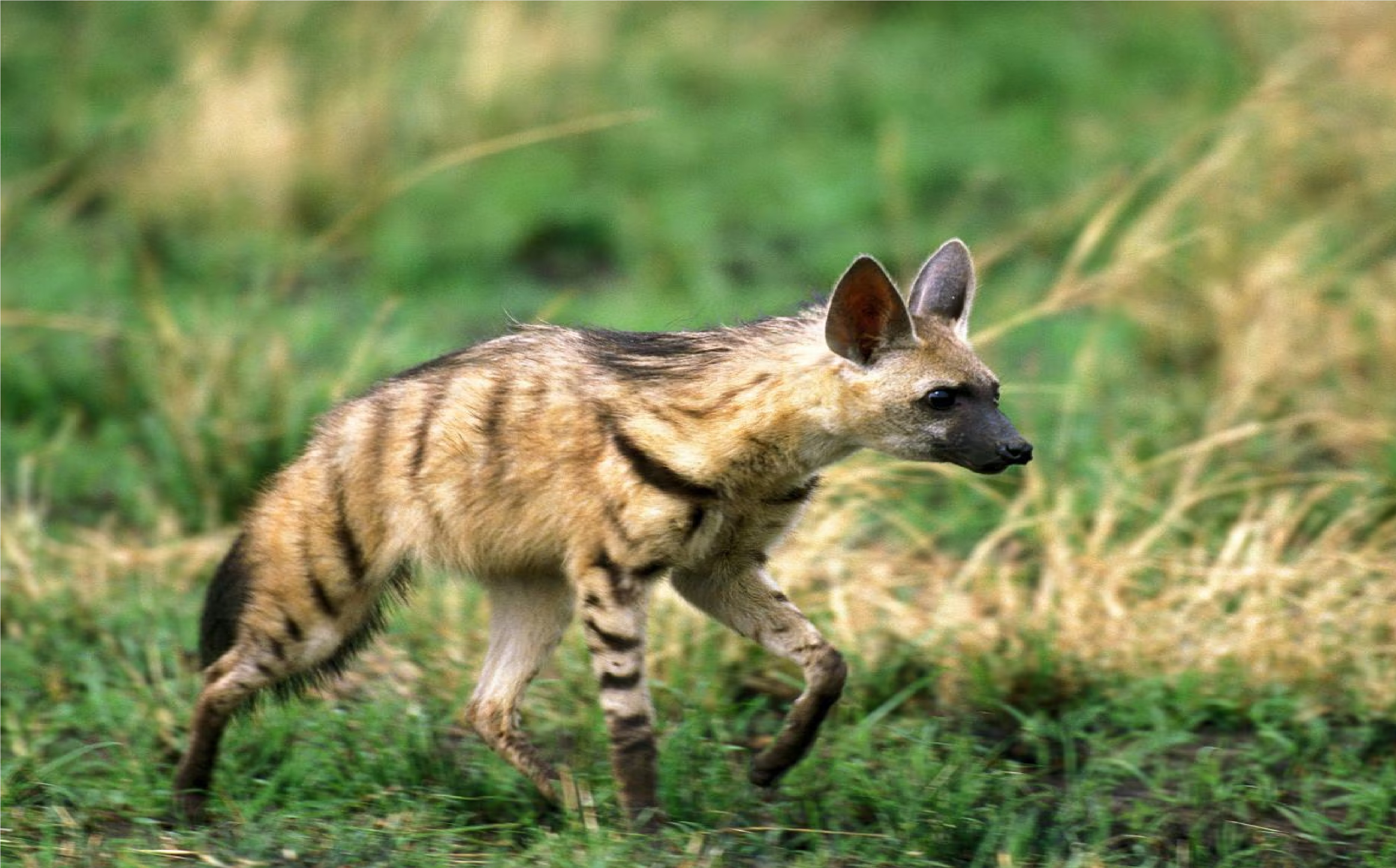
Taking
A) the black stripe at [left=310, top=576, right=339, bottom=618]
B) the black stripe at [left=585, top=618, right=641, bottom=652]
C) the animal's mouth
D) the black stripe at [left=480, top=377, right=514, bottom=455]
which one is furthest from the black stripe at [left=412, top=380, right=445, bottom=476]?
the animal's mouth

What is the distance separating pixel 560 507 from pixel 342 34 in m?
6.49

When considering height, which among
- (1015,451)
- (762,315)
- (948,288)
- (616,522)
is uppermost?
(948,288)

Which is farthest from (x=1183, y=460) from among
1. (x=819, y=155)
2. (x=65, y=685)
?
(x=819, y=155)

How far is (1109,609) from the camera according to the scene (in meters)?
5.23

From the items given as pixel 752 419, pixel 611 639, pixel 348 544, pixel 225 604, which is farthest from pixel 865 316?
pixel 225 604

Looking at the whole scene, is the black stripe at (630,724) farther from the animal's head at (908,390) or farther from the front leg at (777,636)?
the animal's head at (908,390)

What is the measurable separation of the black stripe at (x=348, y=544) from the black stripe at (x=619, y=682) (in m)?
0.65

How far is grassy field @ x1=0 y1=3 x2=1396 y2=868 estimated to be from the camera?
14.8ft

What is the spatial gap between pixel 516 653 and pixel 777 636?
657mm

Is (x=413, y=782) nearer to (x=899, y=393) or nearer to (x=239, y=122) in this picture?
(x=899, y=393)

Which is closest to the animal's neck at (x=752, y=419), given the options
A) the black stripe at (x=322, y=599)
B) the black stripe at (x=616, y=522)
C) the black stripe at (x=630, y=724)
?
the black stripe at (x=616, y=522)

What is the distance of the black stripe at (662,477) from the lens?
4.21 m

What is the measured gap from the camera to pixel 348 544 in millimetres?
4441

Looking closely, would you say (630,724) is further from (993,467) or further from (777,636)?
(993,467)
